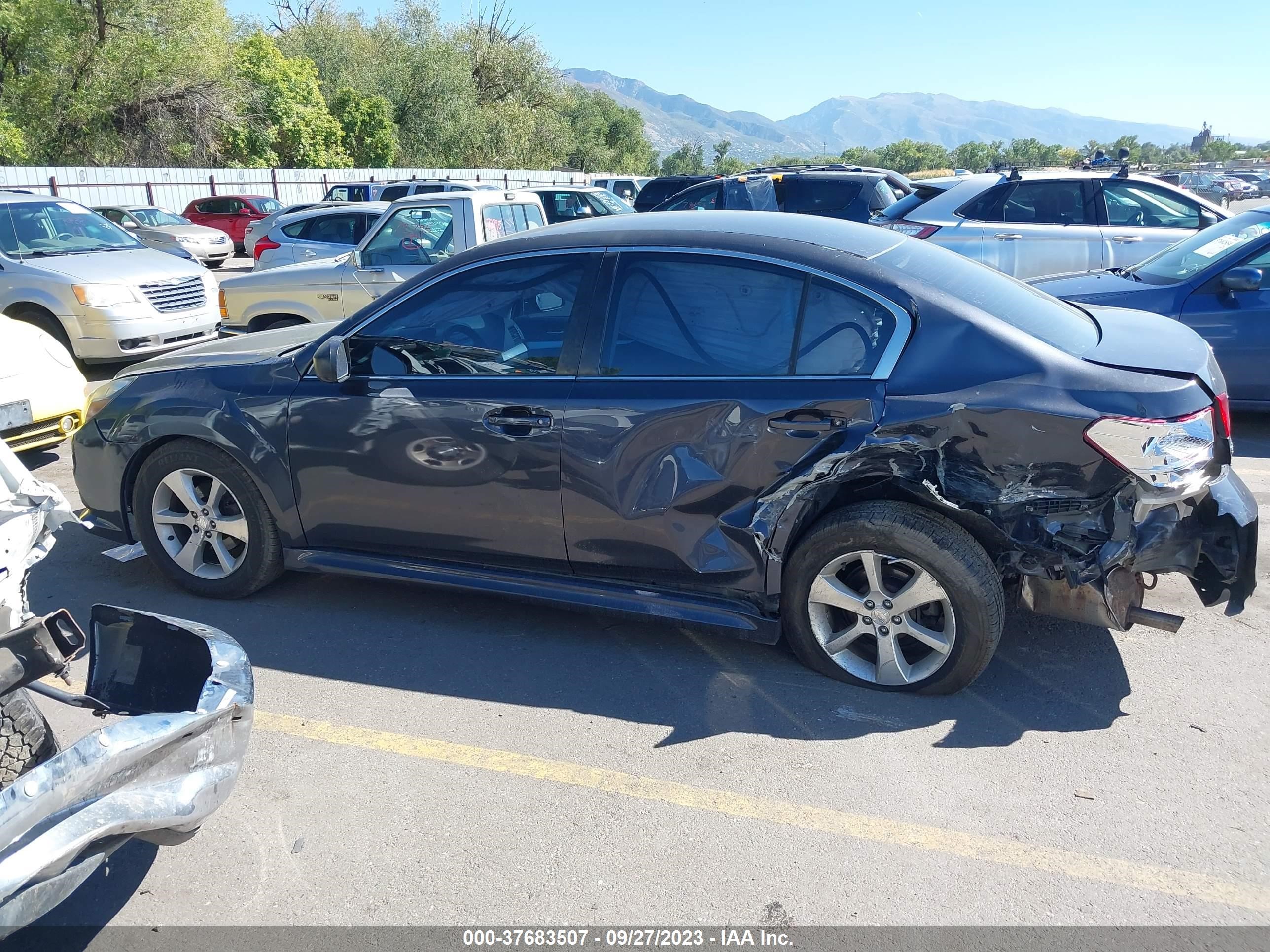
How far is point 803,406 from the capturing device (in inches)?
140

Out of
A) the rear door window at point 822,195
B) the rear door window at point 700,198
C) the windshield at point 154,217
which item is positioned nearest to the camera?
the rear door window at point 822,195

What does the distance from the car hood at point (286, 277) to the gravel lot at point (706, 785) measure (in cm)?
505

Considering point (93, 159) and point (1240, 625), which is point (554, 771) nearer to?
point (1240, 625)

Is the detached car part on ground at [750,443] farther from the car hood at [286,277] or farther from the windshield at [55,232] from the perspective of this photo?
the windshield at [55,232]

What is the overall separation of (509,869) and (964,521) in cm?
199

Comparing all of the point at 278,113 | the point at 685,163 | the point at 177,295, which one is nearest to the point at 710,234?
the point at 177,295

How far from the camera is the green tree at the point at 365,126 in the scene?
141 feet

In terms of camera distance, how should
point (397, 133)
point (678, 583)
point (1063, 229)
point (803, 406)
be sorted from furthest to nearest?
point (397, 133)
point (1063, 229)
point (678, 583)
point (803, 406)

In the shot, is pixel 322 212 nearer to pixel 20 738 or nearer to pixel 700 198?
pixel 700 198

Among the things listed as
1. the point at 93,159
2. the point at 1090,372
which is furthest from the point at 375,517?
the point at 93,159

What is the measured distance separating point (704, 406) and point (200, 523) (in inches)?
100

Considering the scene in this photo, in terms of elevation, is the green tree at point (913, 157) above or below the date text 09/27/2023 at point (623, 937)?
above

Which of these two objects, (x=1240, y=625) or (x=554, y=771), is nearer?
(x=554, y=771)

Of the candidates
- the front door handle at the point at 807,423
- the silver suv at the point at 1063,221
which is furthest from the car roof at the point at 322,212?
the front door handle at the point at 807,423
